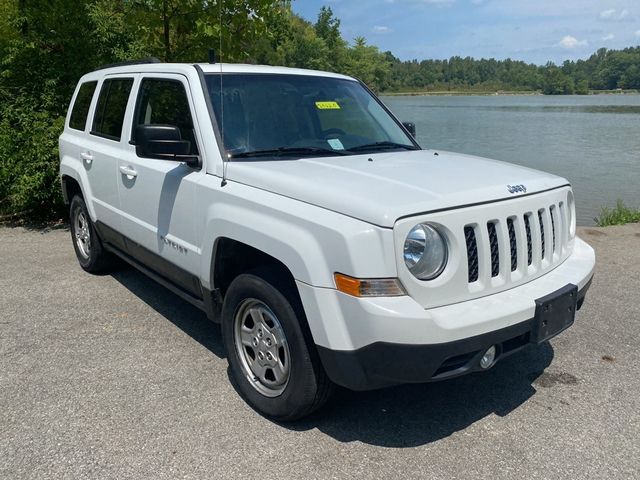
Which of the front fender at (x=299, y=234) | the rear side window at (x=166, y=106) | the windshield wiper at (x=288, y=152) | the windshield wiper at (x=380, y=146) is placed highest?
the rear side window at (x=166, y=106)

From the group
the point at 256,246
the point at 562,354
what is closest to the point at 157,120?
the point at 256,246

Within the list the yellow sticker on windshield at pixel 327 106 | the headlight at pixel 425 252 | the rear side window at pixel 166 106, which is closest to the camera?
the headlight at pixel 425 252

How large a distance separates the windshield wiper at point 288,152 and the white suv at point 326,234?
13mm

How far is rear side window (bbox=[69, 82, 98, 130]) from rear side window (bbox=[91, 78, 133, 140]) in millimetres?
339

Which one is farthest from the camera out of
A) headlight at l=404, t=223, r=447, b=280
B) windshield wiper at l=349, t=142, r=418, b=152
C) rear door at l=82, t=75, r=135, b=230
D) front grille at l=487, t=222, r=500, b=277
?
rear door at l=82, t=75, r=135, b=230

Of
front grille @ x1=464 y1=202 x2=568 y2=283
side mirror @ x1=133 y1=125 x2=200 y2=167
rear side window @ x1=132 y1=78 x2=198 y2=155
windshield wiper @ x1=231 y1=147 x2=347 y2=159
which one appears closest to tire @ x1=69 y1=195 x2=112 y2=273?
rear side window @ x1=132 y1=78 x2=198 y2=155

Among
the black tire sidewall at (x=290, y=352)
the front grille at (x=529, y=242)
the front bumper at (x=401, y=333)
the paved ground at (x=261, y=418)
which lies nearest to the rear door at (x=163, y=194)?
the black tire sidewall at (x=290, y=352)

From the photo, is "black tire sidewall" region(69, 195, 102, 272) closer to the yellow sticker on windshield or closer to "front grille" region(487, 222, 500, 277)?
the yellow sticker on windshield

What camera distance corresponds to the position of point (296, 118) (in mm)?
3938

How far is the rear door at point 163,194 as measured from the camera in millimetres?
3686

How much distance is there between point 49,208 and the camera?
8656mm

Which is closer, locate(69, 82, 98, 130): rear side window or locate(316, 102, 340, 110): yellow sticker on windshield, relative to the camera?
locate(316, 102, 340, 110): yellow sticker on windshield

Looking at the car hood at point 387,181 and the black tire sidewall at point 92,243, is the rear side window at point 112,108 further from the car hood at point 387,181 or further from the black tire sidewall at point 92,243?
the car hood at point 387,181

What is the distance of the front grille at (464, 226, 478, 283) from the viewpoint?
2793 millimetres
